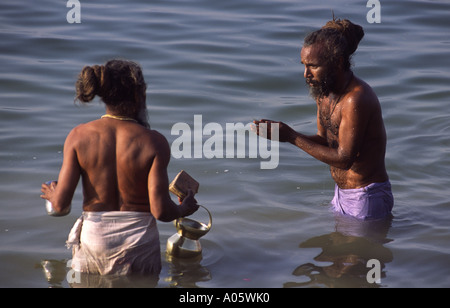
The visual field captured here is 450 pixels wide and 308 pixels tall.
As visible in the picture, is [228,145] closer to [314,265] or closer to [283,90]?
[283,90]

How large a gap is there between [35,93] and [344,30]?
473 cm

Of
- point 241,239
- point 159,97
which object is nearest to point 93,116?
point 159,97

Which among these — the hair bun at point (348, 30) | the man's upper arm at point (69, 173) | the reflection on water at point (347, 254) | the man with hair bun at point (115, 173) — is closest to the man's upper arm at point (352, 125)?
the hair bun at point (348, 30)

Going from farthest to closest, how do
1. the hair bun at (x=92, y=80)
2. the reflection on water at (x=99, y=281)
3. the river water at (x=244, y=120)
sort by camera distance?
the river water at (x=244, y=120) → the reflection on water at (x=99, y=281) → the hair bun at (x=92, y=80)

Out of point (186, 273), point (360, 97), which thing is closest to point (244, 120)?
point (360, 97)

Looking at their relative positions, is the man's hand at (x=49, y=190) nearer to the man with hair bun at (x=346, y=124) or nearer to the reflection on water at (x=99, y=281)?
the reflection on water at (x=99, y=281)

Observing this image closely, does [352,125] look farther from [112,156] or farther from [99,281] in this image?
[99,281]

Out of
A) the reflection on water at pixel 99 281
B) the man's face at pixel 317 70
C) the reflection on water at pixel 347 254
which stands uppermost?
the man's face at pixel 317 70

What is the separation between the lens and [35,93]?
844 cm

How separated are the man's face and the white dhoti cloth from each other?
169cm

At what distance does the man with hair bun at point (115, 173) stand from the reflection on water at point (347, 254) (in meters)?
1.12

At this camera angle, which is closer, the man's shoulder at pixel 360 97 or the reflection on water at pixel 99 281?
the reflection on water at pixel 99 281

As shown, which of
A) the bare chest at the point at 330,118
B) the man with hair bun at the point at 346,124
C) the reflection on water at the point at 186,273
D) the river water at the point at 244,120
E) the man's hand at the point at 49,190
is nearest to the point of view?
the man's hand at the point at 49,190

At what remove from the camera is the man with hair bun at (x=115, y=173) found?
12.4 ft
